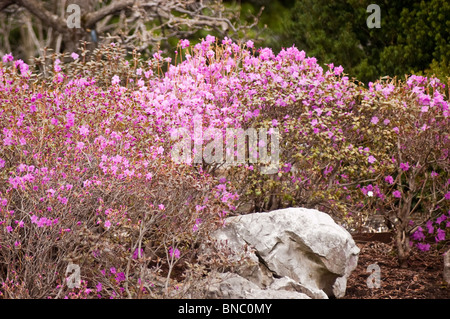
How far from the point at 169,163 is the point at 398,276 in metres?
2.25

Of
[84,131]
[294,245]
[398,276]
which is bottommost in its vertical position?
[398,276]

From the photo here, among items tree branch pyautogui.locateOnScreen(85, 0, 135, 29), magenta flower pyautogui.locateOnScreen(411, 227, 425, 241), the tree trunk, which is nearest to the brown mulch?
the tree trunk

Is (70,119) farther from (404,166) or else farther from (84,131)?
(404,166)

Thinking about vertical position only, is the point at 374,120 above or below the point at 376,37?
below

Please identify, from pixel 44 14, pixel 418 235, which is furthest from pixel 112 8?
pixel 418 235

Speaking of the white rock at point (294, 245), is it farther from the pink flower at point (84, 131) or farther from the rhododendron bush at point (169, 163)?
the pink flower at point (84, 131)

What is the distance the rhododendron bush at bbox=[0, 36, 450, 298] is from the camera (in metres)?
3.63

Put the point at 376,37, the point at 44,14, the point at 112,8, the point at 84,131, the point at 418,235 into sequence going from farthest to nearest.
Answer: the point at 44,14 → the point at 112,8 → the point at 376,37 → the point at 418,235 → the point at 84,131

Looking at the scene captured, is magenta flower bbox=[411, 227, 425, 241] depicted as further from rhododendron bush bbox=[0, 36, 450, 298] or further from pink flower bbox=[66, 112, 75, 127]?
pink flower bbox=[66, 112, 75, 127]

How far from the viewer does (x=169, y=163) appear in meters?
4.08

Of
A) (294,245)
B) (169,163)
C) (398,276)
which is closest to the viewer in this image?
(169,163)

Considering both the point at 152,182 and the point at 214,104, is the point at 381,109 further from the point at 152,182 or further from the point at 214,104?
the point at 152,182

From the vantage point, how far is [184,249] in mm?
4199
